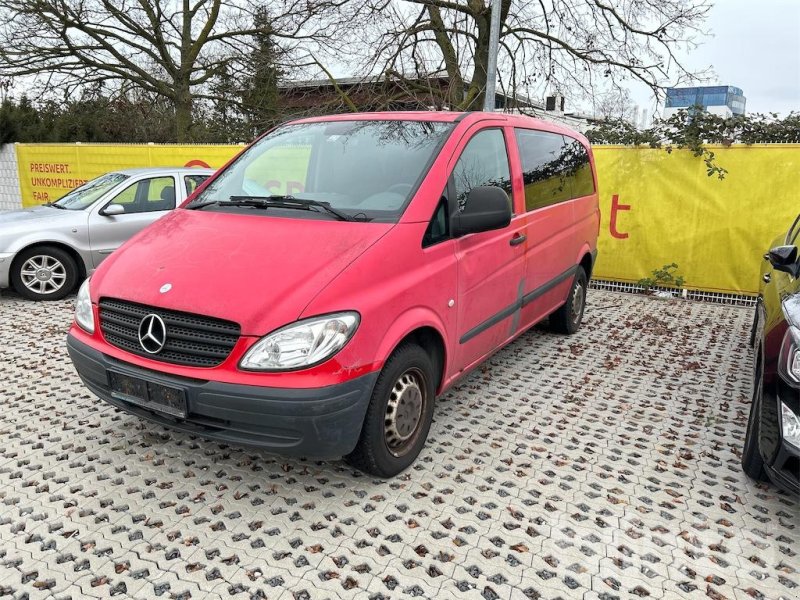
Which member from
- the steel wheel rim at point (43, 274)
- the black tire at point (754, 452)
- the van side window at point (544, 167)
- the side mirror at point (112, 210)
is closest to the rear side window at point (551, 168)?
the van side window at point (544, 167)

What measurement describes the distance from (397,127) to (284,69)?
13171 mm

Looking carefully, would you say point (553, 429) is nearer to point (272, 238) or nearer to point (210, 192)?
point (272, 238)

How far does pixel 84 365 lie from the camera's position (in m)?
3.23

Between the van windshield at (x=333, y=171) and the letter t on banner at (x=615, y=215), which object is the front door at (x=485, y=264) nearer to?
the van windshield at (x=333, y=171)

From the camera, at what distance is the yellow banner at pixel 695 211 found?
7402 millimetres

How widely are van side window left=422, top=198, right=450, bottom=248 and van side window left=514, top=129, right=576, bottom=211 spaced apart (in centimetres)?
123

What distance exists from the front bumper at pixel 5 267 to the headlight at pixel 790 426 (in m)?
7.41

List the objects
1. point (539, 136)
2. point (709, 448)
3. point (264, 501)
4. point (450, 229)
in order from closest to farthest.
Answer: point (264, 501), point (450, 229), point (709, 448), point (539, 136)

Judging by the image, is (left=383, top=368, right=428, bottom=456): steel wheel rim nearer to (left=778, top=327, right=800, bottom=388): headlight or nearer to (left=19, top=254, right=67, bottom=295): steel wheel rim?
(left=778, top=327, right=800, bottom=388): headlight

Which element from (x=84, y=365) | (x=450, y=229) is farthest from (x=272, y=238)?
(x=84, y=365)

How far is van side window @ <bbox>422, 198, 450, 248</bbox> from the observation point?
332 cm

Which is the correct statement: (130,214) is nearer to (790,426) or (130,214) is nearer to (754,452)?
(754,452)

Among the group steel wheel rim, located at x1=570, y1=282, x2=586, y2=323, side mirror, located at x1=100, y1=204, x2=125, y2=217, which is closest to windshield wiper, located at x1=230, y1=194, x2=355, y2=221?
steel wheel rim, located at x1=570, y1=282, x2=586, y2=323

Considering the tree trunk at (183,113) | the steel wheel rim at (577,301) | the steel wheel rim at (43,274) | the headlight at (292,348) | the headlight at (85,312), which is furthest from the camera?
the tree trunk at (183,113)
